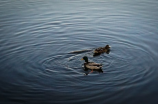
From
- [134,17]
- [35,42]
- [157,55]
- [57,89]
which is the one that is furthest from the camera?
[134,17]

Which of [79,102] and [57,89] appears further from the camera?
[57,89]

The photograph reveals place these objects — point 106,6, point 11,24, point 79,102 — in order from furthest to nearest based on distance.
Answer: point 106,6 → point 11,24 → point 79,102

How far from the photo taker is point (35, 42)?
54.0ft

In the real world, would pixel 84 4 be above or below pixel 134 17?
above

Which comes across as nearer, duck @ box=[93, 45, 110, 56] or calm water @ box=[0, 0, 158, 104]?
calm water @ box=[0, 0, 158, 104]

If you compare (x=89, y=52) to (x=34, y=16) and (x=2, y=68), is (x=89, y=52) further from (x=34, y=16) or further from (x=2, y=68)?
(x=34, y=16)

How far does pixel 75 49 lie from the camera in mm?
15477

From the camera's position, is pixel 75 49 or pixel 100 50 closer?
pixel 100 50

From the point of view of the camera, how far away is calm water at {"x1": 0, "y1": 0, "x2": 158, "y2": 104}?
37.0ft

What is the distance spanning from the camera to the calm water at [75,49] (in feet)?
37.0

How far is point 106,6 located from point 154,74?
1242 centimetres

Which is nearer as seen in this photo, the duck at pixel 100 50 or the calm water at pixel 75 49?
the calm water at pixel 75 49

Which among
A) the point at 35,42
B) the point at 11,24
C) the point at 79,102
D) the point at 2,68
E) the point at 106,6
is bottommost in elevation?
the point at 79,102

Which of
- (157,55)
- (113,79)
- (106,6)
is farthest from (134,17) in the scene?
(113,79)
